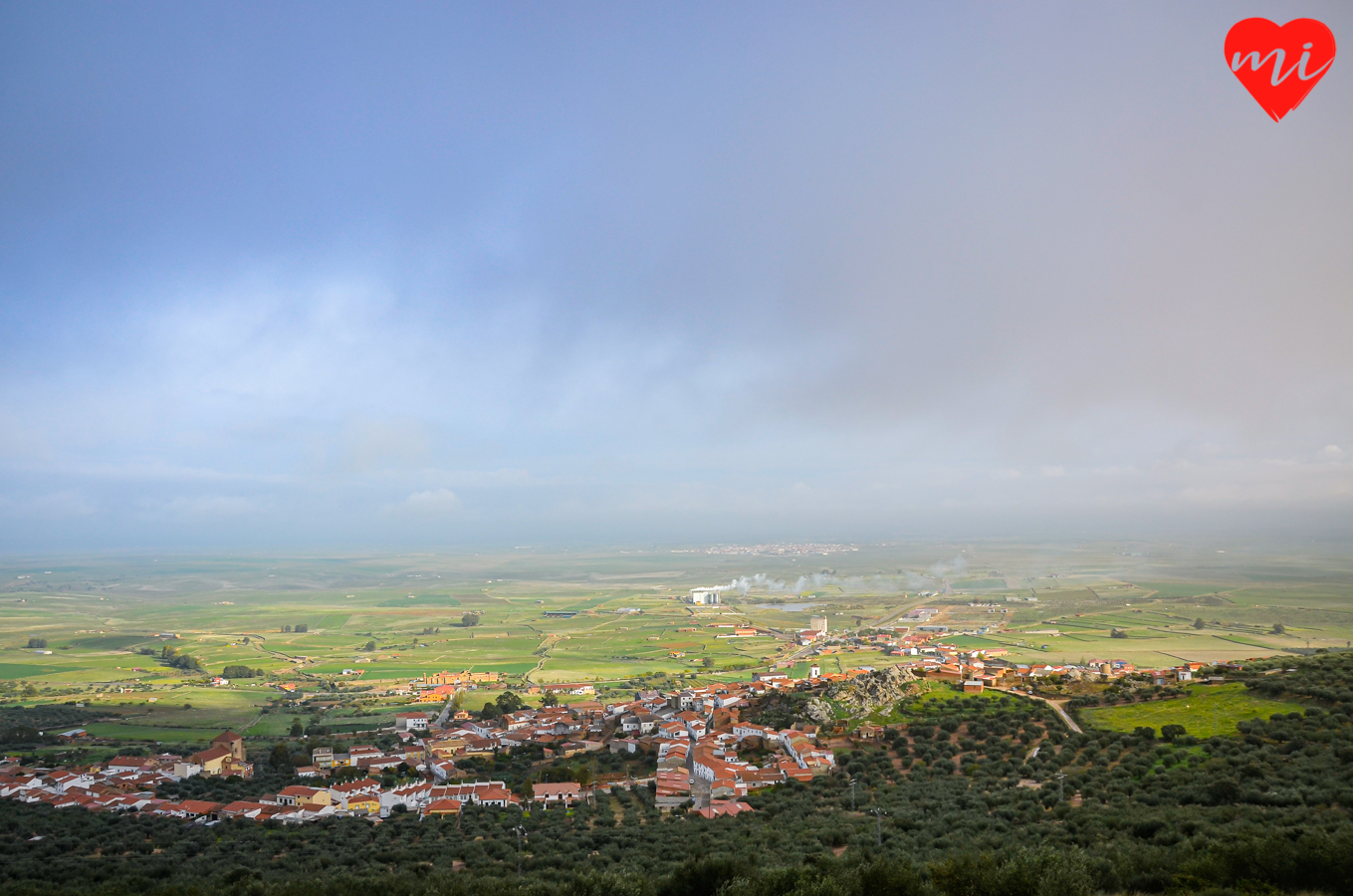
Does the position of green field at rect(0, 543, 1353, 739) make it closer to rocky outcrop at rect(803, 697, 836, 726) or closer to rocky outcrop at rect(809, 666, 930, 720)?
rocky outcrop at rect(809, 666, 930, 720)

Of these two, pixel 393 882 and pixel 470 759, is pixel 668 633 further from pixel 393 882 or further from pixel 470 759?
pixel 393 882

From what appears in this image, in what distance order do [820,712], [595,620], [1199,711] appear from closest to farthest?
1. [1199,711]
2. [820,712]
3. [595,620]

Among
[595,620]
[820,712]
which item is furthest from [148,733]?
[595,620]

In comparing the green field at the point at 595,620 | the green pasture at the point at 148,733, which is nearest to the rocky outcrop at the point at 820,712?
the green field at the point at 595,620

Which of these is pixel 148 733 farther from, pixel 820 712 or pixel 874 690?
pixel 874 690

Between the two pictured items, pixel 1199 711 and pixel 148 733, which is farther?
pixel 148 733

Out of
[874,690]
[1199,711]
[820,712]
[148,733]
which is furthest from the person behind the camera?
[148,733]

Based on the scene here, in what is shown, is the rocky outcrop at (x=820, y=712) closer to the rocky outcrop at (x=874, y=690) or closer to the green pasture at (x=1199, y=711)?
the rocky outcrop at (x=874, y=690)

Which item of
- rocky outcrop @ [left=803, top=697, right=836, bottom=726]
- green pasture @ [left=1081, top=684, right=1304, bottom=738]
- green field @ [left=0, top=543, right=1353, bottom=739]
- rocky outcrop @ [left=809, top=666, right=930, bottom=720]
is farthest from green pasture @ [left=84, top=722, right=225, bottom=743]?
green pasture @ [left=1081, top=684, right=1304, bottom=738]
